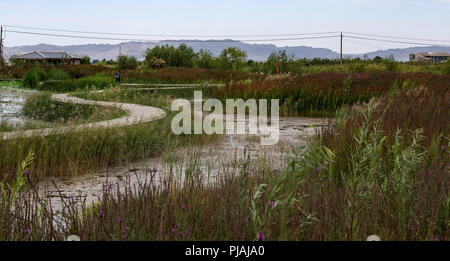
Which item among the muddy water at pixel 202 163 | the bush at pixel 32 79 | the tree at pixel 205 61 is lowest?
the muddy water at pixel 202 163

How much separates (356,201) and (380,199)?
1.54 feet

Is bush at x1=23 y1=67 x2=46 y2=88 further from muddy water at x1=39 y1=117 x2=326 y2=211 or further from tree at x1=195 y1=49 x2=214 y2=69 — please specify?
muddy water at x1=39 y1=117 x2=326 y2=211

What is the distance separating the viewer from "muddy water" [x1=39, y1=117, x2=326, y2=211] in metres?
4.11

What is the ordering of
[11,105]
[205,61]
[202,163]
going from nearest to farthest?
[202,163] → [11,105] → [205,61]

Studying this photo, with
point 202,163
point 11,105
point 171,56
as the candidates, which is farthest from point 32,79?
point 202,163

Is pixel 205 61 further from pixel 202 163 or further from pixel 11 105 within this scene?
pixel 202 163

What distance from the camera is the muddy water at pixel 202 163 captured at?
4.11 meters

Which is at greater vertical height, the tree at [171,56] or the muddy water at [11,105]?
the tree at [171,56]

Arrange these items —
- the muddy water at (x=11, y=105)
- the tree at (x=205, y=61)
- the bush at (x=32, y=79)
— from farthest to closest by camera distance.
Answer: the tree at (x=205, y=61) → the bush at (x=32, y=79) → the muddy water at (x=11, y=105)

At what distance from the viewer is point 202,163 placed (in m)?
6.50

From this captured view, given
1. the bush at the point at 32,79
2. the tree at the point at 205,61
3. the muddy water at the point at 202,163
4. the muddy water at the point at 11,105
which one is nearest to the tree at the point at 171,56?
the tree at the point at 205,61

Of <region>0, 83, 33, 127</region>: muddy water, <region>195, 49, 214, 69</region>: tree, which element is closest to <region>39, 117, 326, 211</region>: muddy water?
<region>0, 83, 33, 127</region>: muddy water

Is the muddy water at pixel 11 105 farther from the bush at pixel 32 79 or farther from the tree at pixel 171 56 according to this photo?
the tree at pixel 171 56

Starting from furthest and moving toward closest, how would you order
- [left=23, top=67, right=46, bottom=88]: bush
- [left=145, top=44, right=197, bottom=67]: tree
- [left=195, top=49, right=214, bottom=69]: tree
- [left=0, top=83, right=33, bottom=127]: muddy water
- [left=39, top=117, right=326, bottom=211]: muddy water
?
[left=145, top=44, right=197, bottom=67]: tree → [left=195, top=49, right=214, bottom=69]: tree → [left=23, top=67, right=46, bottom=88]: bush → [left=0, top=83, right=33, bottom=127]: muddy water → [left=39, top=117, right=326, bottom=211]: muddy water
